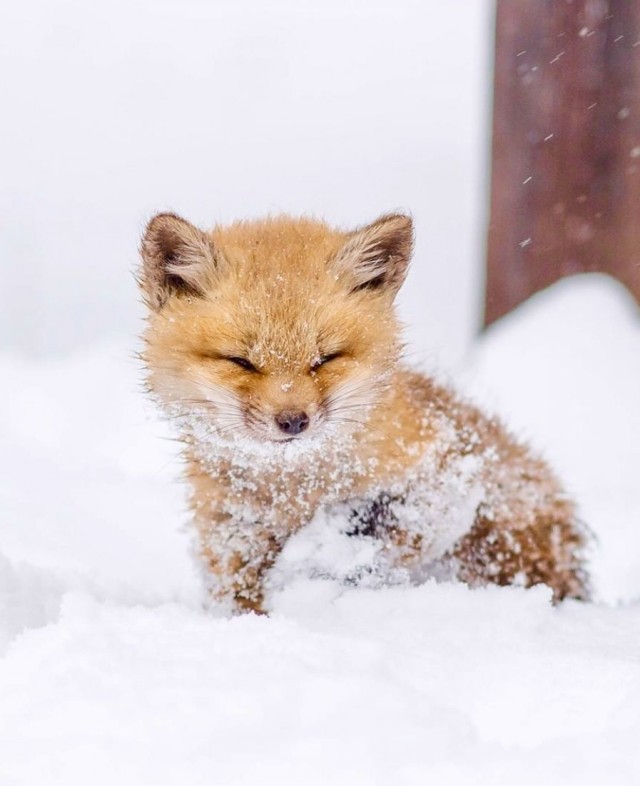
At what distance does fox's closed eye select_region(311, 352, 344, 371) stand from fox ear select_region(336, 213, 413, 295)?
0.29 metres

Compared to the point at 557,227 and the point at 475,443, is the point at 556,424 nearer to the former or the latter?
the point at 557,227

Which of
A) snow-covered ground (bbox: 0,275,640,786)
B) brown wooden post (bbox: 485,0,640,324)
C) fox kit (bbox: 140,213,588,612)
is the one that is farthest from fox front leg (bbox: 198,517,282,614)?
brown wooden post (bbox: 485,0,640,324)

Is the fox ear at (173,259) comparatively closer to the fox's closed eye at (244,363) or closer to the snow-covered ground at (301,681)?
the fox's closed eye at (244,363)

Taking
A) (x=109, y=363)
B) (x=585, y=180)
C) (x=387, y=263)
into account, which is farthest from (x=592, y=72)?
(x=109, y=363)

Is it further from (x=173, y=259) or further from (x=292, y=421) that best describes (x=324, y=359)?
(x=173, y=259)

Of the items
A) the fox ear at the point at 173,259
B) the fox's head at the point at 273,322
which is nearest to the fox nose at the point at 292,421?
the fox's head at the point at 273,322

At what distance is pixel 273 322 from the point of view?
2725mm

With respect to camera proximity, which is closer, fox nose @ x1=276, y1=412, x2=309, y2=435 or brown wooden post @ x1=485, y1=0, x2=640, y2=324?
fox nose @ x1=276, y1=412, x2=309, y2=435

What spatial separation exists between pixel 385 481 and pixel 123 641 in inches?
45.0

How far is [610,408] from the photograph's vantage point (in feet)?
19.3

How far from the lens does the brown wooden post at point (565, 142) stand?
5.64 metres

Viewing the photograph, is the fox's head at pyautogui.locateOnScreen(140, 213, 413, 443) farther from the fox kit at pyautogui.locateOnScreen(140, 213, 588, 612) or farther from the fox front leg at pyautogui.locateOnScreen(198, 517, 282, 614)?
the fox front leg at pyautogui.locateOnScreen(198, 517, 282, 614)

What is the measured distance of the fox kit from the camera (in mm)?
2729

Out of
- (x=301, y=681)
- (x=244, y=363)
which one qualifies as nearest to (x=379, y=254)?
(x=244, y=363)
